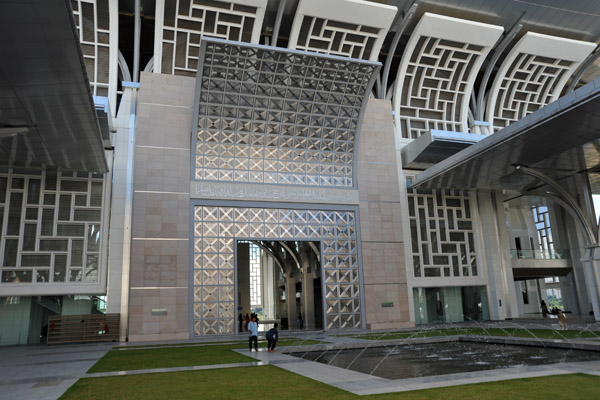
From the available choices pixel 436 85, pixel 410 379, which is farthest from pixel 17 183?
pixel 436 85

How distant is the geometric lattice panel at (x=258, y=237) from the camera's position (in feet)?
83.9

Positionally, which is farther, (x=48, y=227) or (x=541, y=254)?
(x=541, y=254)

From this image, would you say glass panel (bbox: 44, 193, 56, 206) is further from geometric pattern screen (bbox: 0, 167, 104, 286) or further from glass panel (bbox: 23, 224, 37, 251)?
glass panel (bbox: 23, 224, 37, 251)

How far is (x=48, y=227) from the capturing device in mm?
24969

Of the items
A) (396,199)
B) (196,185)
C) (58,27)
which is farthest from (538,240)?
(58,27)

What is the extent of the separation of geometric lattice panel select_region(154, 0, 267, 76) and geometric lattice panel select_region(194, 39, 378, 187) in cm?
429

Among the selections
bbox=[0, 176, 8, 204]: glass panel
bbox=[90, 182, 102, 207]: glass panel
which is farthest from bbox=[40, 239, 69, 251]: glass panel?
bbox=[0, 176, 8, 204]: glass panel

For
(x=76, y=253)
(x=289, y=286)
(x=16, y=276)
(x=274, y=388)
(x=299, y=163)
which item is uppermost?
(x=299, y=163)

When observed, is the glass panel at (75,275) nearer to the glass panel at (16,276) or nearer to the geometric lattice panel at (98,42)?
the glass panel at (16,276)

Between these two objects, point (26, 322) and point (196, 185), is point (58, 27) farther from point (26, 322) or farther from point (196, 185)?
point (26, 322)

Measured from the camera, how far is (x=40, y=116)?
669 inches

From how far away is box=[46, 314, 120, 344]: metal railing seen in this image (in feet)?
78.2

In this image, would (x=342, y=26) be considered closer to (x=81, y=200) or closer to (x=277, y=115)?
(x=277, y=115)

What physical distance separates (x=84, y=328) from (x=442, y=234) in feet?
76.9
